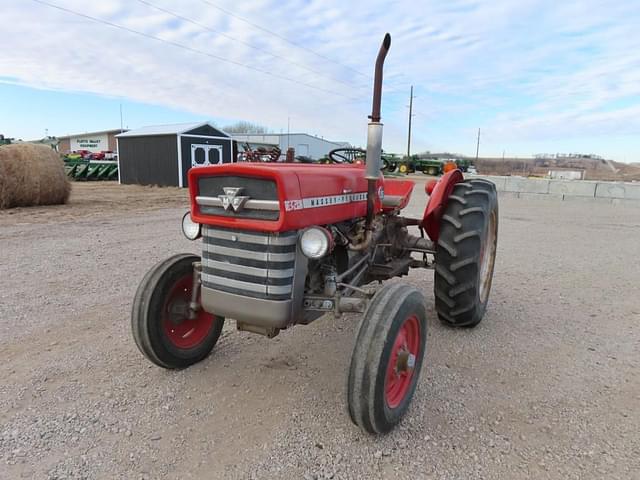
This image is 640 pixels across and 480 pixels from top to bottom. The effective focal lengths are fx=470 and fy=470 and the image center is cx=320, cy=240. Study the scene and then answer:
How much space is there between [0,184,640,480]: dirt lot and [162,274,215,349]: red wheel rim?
204 mm

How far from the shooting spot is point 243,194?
240 cm

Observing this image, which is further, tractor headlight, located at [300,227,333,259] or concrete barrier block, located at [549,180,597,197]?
concrete barrier block, located at [549,180,597,197]

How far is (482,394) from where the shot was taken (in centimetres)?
279

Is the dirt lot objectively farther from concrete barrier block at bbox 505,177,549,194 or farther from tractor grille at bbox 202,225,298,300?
concrete barrier block at bbox 505,177,549,194

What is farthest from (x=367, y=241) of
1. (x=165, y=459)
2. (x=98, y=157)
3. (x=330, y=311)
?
(x=98, y=157)

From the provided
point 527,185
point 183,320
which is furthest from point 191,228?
point 527,185

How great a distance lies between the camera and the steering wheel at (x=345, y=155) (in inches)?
157

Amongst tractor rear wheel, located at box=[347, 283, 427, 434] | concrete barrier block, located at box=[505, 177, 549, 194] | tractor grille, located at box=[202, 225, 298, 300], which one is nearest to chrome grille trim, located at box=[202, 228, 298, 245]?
tractor grille, located at box=[202, 225, 298, 300]

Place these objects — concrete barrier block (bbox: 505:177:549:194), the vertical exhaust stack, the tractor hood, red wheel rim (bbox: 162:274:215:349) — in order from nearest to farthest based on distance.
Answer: the tractor hood < the vertical exhaust stack < red wheel rim (bbox: 162:274:215:349) < concrete barrier block (bbox: 505:177:549:194)

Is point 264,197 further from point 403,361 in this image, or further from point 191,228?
point 403,361

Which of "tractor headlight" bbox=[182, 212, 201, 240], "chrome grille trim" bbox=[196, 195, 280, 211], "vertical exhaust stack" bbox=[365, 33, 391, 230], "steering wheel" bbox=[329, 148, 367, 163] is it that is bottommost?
"tractor headlight" bbox=[182, 212, 201, 240]

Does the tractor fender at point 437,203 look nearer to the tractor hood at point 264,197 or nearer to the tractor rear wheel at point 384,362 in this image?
the tractor hood at point 264,197

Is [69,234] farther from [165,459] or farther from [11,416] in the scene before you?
[165,459]

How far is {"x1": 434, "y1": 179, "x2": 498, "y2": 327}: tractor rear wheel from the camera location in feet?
11.1
